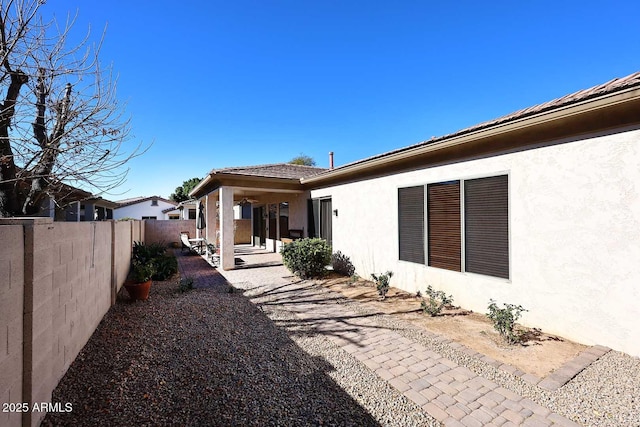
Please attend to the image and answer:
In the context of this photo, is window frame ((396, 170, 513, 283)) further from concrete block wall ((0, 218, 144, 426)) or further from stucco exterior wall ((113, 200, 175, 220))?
stucco exterior wall ((113, 200, 175, 220))

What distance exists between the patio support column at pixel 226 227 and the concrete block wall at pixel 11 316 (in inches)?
343

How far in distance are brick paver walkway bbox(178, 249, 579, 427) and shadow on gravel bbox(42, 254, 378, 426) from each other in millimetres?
732

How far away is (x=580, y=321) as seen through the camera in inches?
175

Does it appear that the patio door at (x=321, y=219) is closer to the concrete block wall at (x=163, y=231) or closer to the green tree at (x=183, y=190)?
the concrete block wall at (x=163, y=231)

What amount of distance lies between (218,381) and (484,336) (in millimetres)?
4277

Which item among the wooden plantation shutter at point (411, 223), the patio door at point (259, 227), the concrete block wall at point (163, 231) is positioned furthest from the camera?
the concrete block wall at point (163, 231)

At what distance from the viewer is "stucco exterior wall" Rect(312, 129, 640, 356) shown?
3982mm

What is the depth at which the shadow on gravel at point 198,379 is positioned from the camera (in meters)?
2.87

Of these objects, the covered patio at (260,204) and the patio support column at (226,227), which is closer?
the patio support column at (226,227)

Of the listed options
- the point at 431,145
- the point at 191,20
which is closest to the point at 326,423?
the point at 431,145

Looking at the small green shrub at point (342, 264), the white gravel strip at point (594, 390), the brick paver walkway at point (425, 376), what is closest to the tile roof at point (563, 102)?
the white gravel strip at point (594, 390)

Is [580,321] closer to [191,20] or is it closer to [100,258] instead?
[100,258]

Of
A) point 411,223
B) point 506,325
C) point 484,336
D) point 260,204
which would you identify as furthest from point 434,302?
point 260,204

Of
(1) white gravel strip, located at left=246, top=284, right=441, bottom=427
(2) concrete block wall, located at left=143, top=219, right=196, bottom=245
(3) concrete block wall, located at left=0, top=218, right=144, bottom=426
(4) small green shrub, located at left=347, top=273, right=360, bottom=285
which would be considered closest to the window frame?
(4) small green shrub, located at left=347, top=273, right=360, bottom=285
